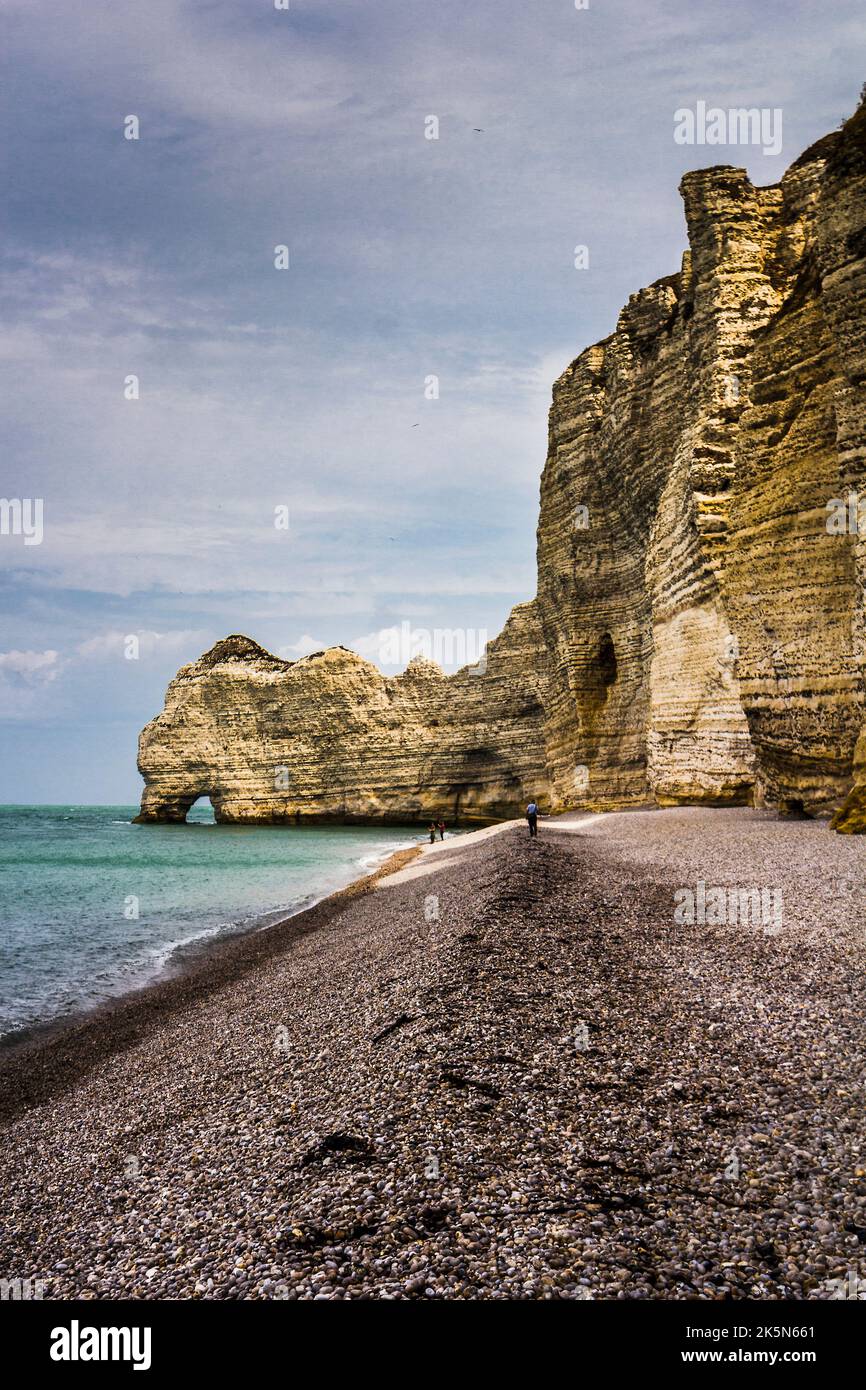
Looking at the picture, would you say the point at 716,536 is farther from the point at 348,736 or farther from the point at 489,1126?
the point at 348,736

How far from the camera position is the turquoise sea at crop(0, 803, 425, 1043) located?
1394cm

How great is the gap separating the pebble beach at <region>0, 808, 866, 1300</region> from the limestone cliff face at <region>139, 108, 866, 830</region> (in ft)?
30.5

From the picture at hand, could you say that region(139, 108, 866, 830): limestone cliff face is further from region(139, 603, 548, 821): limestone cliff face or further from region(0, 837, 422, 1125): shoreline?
region(0, 837, 422, 1125): shoreline

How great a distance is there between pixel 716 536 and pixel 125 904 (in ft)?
74.8

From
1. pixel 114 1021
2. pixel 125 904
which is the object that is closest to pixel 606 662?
pixel 125 904

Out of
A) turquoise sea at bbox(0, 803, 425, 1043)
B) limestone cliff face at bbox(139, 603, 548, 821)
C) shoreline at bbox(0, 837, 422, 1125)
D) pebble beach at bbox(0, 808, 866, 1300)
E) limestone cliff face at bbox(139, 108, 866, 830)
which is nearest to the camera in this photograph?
pebble beach at bbox(0, 808, 866, 1300)

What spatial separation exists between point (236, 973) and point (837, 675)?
47.3ft

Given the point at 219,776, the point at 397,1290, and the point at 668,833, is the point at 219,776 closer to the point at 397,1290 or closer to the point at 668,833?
the point at 668,833

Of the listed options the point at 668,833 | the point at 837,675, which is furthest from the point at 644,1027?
the point at 668,833

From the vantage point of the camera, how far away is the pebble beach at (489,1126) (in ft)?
11.9

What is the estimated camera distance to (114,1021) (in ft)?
37.4

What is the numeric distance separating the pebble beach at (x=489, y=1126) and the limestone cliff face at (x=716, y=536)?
9310mm

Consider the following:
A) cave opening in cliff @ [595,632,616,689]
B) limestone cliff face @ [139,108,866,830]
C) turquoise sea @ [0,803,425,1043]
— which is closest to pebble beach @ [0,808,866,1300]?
turquoise sea @ [0,803,425,1043]

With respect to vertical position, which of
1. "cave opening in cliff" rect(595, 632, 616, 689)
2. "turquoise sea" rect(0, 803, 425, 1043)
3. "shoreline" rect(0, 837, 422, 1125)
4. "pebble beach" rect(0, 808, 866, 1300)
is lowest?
"turquoise sea" rect(0, 803, 425, 1043)
